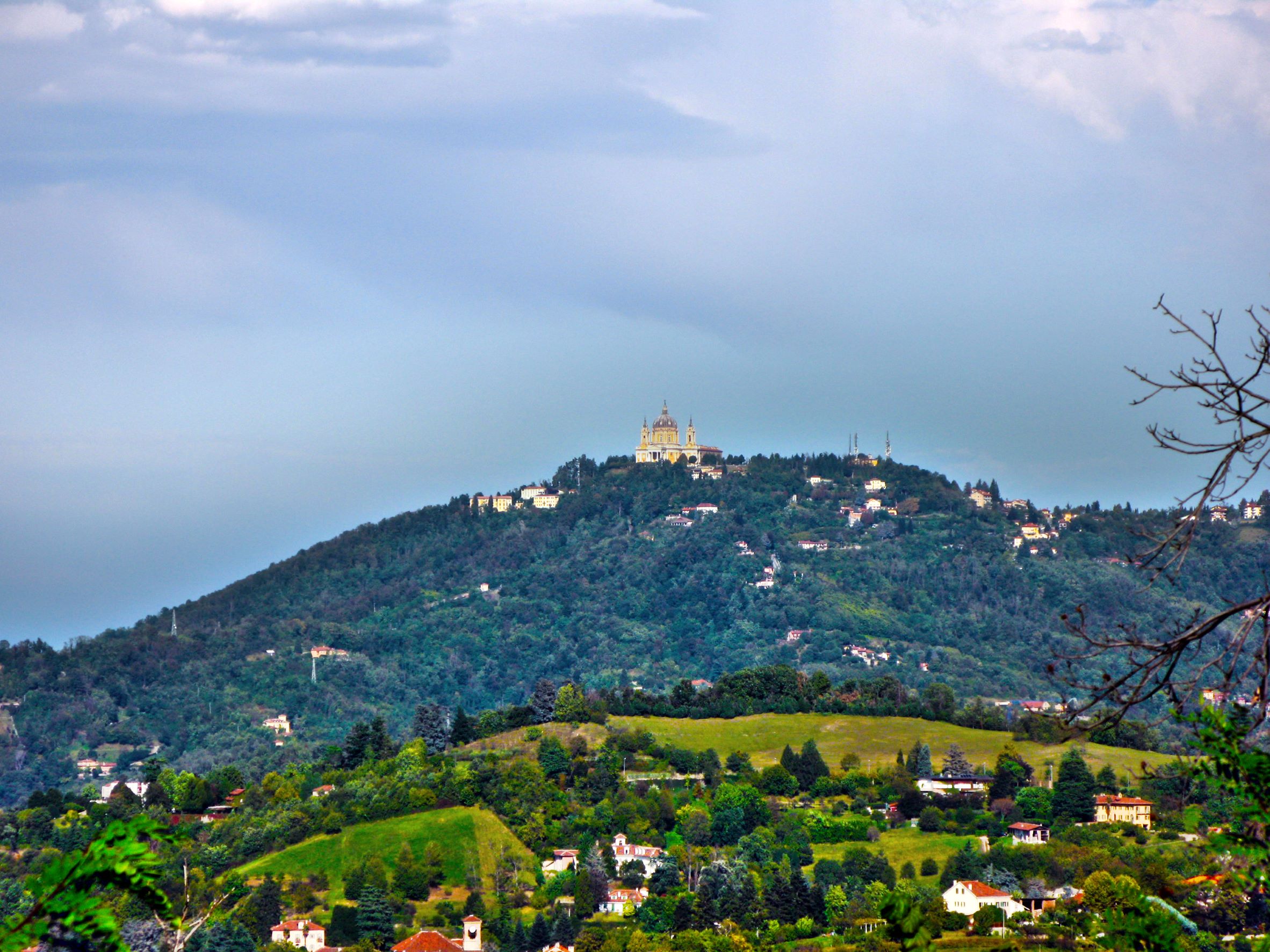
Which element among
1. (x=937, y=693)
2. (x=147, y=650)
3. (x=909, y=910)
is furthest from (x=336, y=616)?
(x=909, y=910)

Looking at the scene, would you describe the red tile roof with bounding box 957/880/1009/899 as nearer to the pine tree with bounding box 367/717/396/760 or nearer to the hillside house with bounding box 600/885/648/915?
the hillside house with bounding box 600/885/648/915

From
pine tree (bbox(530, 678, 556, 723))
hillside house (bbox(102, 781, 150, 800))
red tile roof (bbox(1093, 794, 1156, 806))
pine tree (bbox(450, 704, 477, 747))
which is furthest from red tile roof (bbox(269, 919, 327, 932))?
red tile roof (bbox(1093, 794, 1156, 806))

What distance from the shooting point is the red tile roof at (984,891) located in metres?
47.3

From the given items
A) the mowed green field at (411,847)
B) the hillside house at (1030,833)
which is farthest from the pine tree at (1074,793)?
the mowed green field at (411,847)

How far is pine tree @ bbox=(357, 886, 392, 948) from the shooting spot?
49.0m

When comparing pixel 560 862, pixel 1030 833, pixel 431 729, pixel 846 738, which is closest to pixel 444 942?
pixel 560 862

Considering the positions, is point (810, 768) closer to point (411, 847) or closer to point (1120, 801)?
Result: point (1120, 801)

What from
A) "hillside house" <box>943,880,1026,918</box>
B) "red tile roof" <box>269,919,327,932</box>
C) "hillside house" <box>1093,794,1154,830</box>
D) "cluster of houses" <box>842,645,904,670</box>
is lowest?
"red tile roof" <box>269,919,327,932</box>

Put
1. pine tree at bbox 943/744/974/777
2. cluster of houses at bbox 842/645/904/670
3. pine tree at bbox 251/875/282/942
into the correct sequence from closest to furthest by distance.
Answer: pine tree at bbox 251/875/282/942 < pine tree at bbox 943/744/974/777 < cluster of houses at bbox 842/645/904/670

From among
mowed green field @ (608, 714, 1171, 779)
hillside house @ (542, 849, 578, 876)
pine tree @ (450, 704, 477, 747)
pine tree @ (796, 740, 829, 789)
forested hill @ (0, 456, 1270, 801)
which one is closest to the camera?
hillside house @ (542, 849, 578, 876)

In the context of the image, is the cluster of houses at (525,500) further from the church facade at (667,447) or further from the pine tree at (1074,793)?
the pine tree at (1074,793)

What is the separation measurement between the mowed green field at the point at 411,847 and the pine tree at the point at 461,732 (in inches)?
500

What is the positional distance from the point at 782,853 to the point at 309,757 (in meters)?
56.3

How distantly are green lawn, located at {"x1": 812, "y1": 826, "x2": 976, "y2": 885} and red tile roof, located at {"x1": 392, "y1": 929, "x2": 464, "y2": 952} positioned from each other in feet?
54.0
